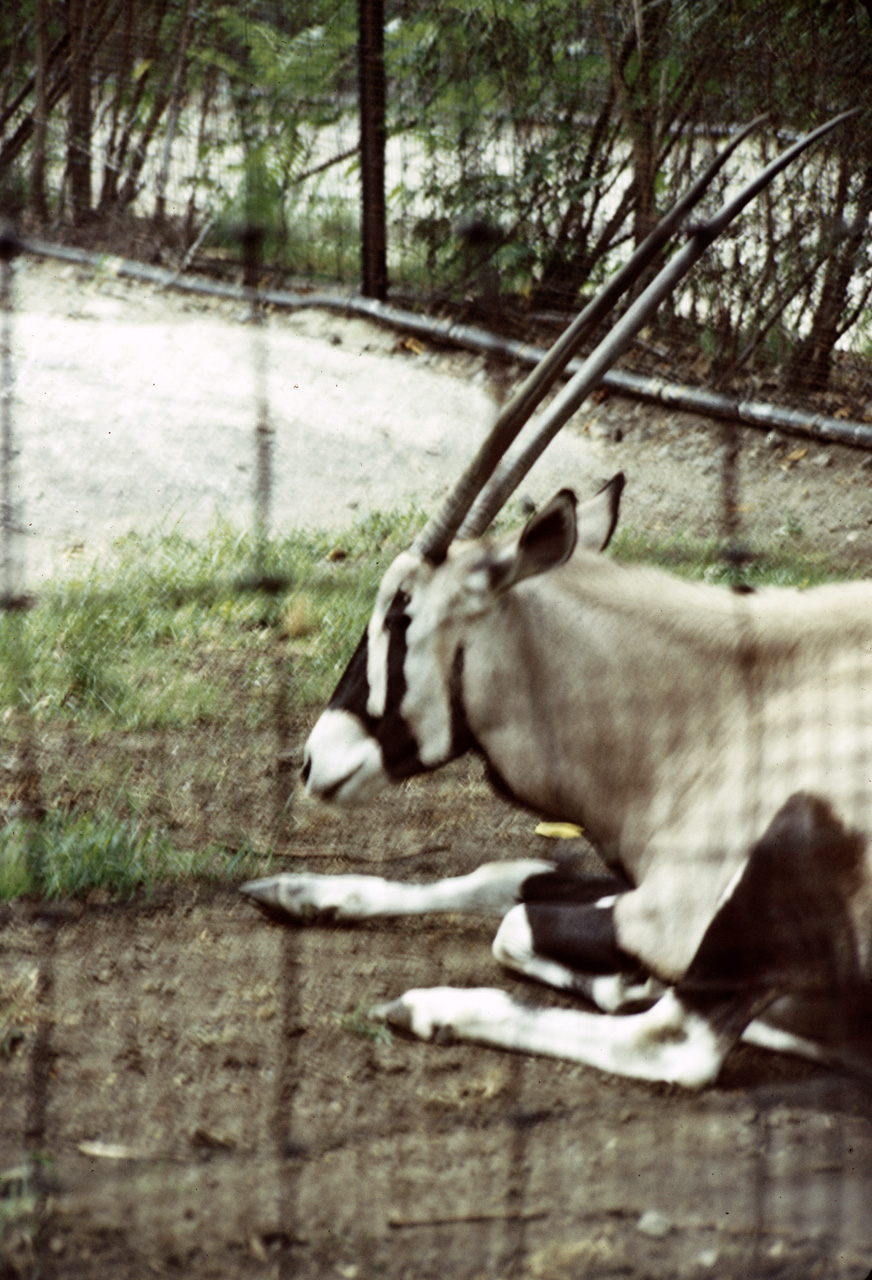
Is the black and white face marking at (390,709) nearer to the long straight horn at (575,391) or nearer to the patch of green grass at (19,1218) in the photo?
the long straight horn at (575,391)

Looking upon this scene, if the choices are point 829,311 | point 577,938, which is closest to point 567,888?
point 577,938

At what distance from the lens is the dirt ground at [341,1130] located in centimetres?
169

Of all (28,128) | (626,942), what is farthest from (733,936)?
(28,128)

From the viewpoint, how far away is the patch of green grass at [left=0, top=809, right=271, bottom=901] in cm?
254

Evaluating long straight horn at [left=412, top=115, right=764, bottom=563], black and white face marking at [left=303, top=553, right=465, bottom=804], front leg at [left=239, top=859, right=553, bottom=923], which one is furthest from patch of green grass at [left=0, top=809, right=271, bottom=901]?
long straight horn at [left=412, top=115, right=764, bottom=563]

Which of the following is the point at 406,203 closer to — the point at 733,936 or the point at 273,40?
the point at 273,40

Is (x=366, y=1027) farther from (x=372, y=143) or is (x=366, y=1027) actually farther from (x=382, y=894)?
(x=372, y=143)

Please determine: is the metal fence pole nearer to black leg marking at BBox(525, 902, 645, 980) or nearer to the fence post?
the fence post

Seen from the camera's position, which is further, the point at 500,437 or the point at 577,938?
the point at 500,437

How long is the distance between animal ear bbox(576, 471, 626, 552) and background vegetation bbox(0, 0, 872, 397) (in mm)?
3248

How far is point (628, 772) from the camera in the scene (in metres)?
2.36

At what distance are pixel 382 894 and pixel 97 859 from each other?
0.54 meters

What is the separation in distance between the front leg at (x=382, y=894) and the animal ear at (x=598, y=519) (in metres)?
0.62

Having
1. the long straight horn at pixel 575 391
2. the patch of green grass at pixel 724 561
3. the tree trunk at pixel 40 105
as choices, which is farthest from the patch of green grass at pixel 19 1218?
the tree trunk at pixel 40 105
